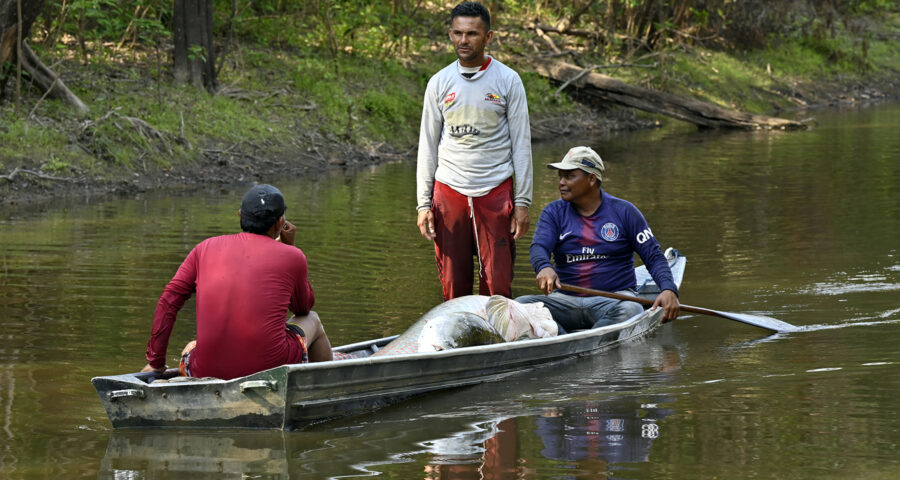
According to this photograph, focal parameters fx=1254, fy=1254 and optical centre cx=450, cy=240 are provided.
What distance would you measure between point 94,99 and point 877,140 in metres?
14.1

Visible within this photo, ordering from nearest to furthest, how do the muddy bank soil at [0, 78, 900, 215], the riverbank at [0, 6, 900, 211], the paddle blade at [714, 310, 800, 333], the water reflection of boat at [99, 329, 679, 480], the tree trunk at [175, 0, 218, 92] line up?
the water reflection of boat at [99, 329, 679, 480] → the paddle blade at [714, 310, 800, 333] → the muddy bank soil at [0, 78, 900, 215] → the riverbank at [0, 6, 900, 211] → the tree trunk at [175, 0, 218, 92]

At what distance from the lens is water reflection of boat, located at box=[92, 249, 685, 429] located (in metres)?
5.90

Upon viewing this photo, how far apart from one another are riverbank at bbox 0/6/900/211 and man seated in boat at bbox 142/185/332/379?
952cm

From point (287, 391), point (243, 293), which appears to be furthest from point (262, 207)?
point (287, 391)

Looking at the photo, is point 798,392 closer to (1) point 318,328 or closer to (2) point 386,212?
(1) point 318,328

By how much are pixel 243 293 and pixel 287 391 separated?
20.1 inches

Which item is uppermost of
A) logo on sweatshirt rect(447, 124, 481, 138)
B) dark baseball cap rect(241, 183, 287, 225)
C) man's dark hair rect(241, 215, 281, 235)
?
logo on sweatshirt rect(447, 124, 481, 138)

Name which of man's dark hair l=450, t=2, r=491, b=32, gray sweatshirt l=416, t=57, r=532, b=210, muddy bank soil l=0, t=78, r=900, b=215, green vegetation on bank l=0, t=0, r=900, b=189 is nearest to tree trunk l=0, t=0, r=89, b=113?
green vegetation on bank l=0, t=0, r=900, b=189

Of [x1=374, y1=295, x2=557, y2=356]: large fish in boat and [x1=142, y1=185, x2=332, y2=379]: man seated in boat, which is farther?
[x1=374, y1=295, x2=557, y2=356]: large fish in boat

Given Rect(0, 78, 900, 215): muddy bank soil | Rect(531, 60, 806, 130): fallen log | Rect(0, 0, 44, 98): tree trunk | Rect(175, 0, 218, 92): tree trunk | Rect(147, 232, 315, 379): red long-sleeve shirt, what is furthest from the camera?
Rect(531, 60, 806, 130): fallen log

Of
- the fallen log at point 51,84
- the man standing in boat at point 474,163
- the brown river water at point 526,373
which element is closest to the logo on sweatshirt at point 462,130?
the man standing in boat at point 474,163

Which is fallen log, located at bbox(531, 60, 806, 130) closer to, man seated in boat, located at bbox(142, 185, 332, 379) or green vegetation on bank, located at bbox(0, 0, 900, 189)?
green vegetation on bank, located at bbox(0, 0, 900, 189)

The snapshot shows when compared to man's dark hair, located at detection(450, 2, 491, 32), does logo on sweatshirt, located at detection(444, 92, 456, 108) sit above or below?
below

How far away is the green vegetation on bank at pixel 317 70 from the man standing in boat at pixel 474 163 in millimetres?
9178
